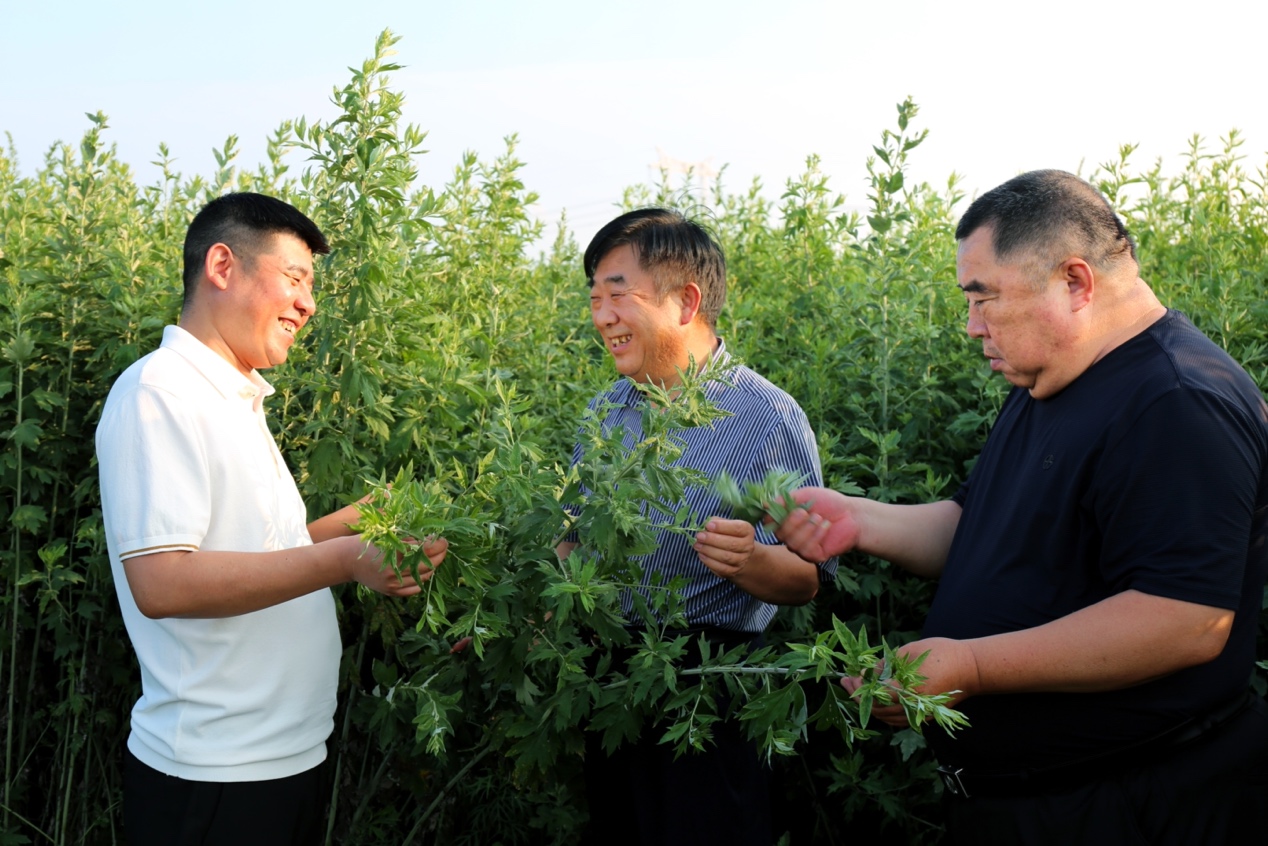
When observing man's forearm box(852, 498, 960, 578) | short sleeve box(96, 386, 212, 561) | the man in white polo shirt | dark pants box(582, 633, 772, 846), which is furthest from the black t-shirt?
short sleeve box(96, 386, 212, 561)

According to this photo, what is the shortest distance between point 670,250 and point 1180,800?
6.15 ft

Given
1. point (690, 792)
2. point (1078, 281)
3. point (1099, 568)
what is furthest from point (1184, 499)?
point (690, 792)

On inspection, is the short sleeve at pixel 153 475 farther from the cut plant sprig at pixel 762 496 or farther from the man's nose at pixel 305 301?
the cut plant sprig at pixel 762 496

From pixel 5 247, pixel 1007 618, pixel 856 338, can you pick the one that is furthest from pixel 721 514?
pixel 5 247

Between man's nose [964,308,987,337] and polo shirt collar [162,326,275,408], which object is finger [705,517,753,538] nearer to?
man's nose [964,308,987,337]

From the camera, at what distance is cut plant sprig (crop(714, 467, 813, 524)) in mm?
2672

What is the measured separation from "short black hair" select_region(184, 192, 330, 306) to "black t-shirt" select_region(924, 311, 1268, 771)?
6.38 ft

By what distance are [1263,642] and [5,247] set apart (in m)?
4.88

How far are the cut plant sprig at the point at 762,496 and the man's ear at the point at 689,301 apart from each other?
633 millimetres

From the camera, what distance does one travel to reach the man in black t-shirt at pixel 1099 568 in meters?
2.25

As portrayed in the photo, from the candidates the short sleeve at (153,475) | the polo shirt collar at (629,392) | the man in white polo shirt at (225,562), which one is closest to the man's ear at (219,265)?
the man in white polo shirt at (225,562)

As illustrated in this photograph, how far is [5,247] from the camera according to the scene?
4.50 m

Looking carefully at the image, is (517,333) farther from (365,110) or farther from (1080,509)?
(1080,509)

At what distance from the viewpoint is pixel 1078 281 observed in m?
2.51
